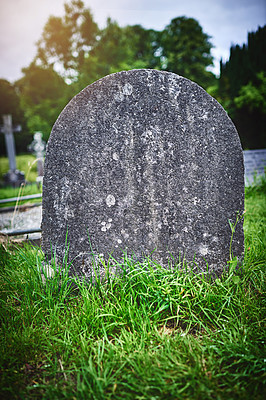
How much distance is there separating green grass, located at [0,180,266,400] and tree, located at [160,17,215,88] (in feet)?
63.2

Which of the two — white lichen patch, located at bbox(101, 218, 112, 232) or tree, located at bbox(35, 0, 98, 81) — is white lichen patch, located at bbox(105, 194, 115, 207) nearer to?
white lichen patch, located at bbox(101, 218, 112, 232)

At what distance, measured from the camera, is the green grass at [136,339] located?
106 centimetres

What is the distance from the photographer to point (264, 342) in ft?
4.10

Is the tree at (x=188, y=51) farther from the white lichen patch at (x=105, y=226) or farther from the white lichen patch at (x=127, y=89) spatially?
the white lichen patch at (x=105, y=226)

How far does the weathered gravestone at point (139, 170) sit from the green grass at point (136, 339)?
0.24 meters

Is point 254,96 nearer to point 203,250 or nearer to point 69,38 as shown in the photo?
point 203,250

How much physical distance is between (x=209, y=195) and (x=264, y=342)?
90cm

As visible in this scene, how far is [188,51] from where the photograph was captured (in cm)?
1859

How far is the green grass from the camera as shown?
1.06 meters

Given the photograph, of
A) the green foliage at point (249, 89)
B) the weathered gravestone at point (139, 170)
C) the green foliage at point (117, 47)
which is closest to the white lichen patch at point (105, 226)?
the weathered gravestone at point (139, 170)

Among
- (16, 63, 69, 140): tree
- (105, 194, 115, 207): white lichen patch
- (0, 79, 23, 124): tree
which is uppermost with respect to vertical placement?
(16, 63, 69, 140): tree

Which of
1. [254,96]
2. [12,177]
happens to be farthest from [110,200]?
[254,96]

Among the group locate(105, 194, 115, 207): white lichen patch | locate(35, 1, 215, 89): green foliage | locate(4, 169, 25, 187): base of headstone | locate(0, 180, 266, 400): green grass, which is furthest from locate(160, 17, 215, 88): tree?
locate(0, 180, 266, 400): green grass

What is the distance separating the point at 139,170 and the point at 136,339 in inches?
40.5
